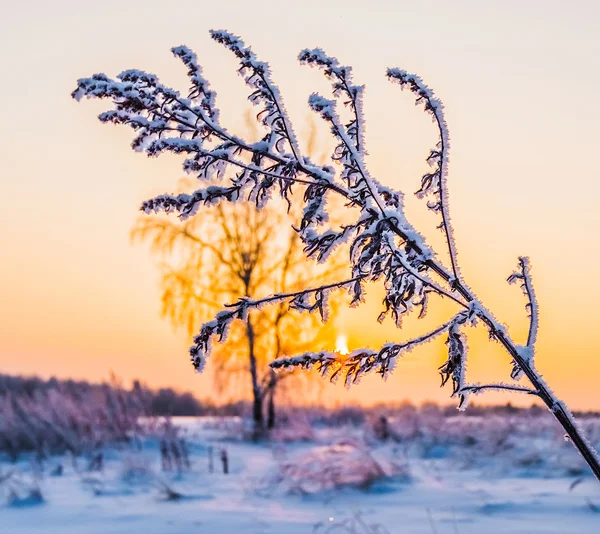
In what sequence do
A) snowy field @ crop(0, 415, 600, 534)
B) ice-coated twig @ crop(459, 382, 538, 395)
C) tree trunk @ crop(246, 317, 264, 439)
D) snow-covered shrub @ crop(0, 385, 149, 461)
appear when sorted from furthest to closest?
tree trunk @ crop(246, 317, 264, 439)
snow-covered shrub @ crop(0, 385, 149, 461)
snowy field @ crop(0, 415, 600, 534)
ice-coated twig @ crop(459, 382, 538, 395)

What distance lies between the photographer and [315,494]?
6.06m

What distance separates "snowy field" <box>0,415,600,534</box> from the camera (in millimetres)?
4855

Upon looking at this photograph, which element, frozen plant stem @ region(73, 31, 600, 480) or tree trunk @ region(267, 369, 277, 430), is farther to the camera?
tree trunk @ region(267, 369, 277, 430)

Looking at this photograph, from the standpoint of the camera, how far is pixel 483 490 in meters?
6.33

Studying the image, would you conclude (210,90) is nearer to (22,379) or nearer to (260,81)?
(260,81)

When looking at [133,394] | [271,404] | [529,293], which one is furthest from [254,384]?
[529,293]

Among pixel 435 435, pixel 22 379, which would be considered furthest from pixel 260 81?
pixel 22 379

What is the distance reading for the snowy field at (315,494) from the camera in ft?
15.9

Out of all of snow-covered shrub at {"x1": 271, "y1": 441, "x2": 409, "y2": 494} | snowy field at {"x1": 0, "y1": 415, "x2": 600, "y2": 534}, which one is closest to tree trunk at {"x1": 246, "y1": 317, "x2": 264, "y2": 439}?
snowy field at {"x1": 0, "y1": 415, "x2": 600, "y2": 534}

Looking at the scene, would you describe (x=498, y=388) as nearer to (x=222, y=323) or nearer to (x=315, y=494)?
(x=222, y=323)

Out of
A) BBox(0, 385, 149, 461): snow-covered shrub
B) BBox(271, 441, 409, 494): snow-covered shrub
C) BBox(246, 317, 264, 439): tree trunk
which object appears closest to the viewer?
BBox(271, 441, 409, 494): snow-covered shrub

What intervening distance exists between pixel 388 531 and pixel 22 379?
77.5 feet

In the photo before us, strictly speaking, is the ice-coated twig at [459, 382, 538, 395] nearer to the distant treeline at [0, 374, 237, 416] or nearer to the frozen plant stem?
the frozen plant stem

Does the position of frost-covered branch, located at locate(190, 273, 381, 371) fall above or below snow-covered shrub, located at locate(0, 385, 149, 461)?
above
